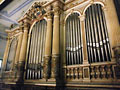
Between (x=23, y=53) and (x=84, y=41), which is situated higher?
(x=84, y=41)

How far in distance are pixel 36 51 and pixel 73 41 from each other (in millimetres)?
1938

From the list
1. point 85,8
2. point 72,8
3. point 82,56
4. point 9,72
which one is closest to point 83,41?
point 82,56

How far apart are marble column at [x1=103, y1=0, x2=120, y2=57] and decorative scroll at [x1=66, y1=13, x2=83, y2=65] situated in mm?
1120

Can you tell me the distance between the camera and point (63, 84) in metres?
3.78

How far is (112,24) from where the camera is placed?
11.1 ft

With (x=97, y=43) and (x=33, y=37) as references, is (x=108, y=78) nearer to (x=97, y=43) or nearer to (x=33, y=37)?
(x=97, y=43)

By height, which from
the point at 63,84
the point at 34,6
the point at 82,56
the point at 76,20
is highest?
the point at 34,6

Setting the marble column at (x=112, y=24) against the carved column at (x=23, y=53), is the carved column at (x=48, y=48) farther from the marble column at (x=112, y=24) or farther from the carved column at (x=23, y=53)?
the marble column at (x=112, y=24)

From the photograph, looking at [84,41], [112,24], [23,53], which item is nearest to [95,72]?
[84,41]

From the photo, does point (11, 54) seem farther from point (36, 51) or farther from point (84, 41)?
point (84, 41)

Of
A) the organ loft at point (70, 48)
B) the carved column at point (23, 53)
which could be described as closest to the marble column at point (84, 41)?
the organ loft at point (70, 48)

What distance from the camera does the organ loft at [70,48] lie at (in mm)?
3266

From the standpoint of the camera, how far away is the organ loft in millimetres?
3266

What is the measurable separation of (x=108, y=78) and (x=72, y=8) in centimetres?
326
